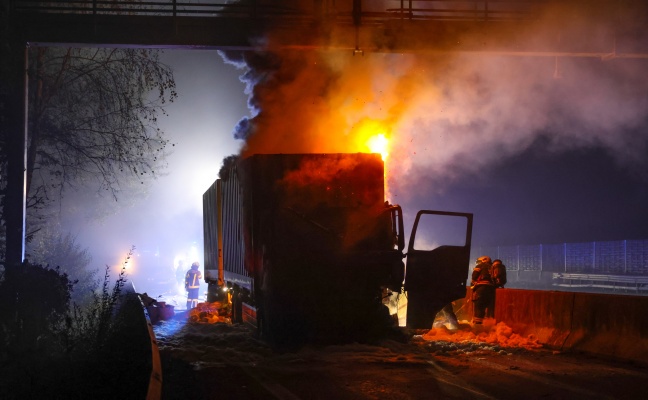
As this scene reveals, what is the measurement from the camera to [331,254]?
11352 mm

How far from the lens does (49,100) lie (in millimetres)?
22031

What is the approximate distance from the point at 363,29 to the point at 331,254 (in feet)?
20.4

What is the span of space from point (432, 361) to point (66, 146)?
53.1 feet

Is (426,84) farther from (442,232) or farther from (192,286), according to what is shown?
(442,232)

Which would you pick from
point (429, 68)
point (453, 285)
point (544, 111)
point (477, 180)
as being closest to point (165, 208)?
point (477, 180)

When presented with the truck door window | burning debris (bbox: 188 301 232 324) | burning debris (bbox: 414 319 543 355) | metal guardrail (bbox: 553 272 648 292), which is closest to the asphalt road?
burning debris (bbox: 414 319 543 355)

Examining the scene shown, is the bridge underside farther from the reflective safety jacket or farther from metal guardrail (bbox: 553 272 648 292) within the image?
metal guardrail (bbox: 553 272 648 292)

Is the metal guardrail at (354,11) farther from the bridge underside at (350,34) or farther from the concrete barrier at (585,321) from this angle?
the concrete barrier at (585,321)

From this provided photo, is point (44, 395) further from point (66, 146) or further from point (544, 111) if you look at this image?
point (544, 111)

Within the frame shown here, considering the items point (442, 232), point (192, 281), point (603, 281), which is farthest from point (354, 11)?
point (442, 232)

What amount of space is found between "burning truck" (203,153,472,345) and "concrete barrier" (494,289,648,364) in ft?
5.06

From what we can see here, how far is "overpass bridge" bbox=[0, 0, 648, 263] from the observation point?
1533 centimetres

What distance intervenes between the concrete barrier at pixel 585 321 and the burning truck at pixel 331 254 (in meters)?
1.54

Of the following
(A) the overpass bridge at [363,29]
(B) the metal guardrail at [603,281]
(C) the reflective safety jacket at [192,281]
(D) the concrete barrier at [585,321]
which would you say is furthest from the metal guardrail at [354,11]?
(B) the metal guardrail at [603,281]
